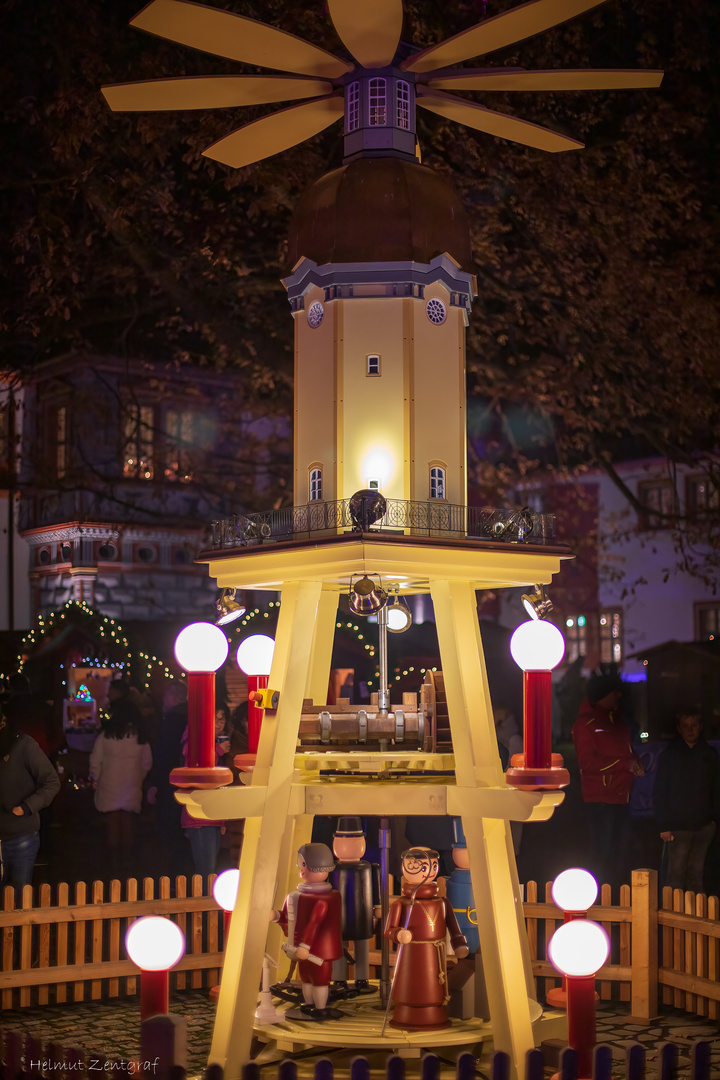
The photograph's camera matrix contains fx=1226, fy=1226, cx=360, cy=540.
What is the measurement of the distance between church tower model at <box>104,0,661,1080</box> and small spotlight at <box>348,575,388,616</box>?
11cm

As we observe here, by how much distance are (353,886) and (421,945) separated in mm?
661

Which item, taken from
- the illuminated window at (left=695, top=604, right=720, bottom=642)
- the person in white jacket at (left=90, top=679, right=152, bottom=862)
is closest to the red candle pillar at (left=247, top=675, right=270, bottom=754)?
the person in white jacket at (left=90, top=679, right=152, bottom=862)

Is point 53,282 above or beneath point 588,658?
above

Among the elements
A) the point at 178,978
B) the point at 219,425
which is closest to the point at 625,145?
the point at 178,978

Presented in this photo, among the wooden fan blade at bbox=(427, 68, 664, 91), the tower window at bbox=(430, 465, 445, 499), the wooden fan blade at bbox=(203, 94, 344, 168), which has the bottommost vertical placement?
the tower window at bbox=(430, 465, 445, 499)

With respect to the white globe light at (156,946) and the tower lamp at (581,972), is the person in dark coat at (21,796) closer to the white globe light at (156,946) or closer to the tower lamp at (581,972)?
the white globe light at (156,946)

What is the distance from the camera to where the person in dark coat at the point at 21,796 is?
33.7 feet

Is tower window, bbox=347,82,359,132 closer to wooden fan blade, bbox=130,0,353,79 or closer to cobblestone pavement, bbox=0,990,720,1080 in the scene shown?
wooden fan blade, bbox=130,0,353,79

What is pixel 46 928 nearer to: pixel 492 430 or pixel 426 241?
pixel 426 241

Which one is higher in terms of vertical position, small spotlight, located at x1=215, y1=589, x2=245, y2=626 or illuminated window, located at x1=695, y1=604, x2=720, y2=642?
illuminated window, located at x1=695, y1=604, x2=720, y2=642

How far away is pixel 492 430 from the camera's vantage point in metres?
32.8

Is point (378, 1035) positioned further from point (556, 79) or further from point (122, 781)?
point (122, 781)

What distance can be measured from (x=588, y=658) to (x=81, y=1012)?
30176 millimetres

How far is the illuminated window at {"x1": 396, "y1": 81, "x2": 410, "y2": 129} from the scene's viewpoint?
7.21m
